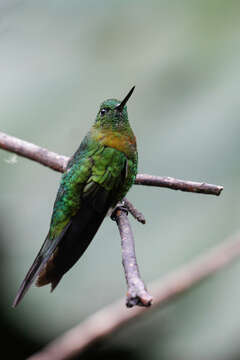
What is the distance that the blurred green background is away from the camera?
89.5 inches

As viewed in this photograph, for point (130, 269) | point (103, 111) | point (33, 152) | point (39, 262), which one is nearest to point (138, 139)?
point (103, 111)

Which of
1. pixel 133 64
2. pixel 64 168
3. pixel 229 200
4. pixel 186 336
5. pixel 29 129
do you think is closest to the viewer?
pixel 186 336

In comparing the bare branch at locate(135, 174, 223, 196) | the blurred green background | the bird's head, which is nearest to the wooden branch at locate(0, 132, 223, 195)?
the bare branch at locate(135, 174, 223, 196)

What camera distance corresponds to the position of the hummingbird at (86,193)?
2.28 metres

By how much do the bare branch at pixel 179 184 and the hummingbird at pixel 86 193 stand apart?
150 mm

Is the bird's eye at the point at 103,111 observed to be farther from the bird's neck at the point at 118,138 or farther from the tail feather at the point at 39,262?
the tail feather at the point at 39,262

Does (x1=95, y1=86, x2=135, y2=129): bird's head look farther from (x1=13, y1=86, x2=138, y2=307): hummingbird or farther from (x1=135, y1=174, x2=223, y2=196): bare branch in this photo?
(x1=135, y1=174, x2=223, y2=196): bare branch

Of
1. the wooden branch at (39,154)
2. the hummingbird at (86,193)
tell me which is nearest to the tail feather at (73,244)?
the hummingbird at (86,193)

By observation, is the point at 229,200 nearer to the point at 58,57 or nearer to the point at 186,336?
the point at 186,336

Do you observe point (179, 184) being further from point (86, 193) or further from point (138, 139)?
point (138, 139)

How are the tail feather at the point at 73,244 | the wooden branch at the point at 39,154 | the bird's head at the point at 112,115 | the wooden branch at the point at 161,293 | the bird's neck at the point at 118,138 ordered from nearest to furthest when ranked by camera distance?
the wooden branch at the point at 161,293 → the tail feather at the point at 73,244 → the wooden branch at the point at 39,154 → the bird's neck at the point at 118,138 → the bird's head at the point at 112,115

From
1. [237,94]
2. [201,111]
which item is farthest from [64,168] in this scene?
[237,94]

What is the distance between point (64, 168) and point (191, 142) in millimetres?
568

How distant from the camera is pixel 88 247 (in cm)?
238
